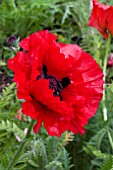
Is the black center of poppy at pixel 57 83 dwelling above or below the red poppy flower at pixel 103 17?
below

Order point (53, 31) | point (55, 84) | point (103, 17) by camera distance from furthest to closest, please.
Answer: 1. point (53, 31)
2. point (103, 17)
3. point (55, 84)

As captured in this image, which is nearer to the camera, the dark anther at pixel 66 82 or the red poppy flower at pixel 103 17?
the dark anther at pixel 66 82

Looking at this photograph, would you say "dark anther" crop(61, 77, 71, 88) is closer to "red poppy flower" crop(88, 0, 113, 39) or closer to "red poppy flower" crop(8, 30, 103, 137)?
"red poppy flower" crop(8, 30, 103, 137)

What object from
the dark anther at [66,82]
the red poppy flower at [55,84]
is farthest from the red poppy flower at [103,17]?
the dark anther at [66,82]

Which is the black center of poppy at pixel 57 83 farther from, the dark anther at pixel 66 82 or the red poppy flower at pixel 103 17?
the red poppy flower at pixel 103 17

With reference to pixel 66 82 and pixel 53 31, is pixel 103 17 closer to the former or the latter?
pixel 66 82

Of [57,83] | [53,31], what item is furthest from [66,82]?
[53,31]
